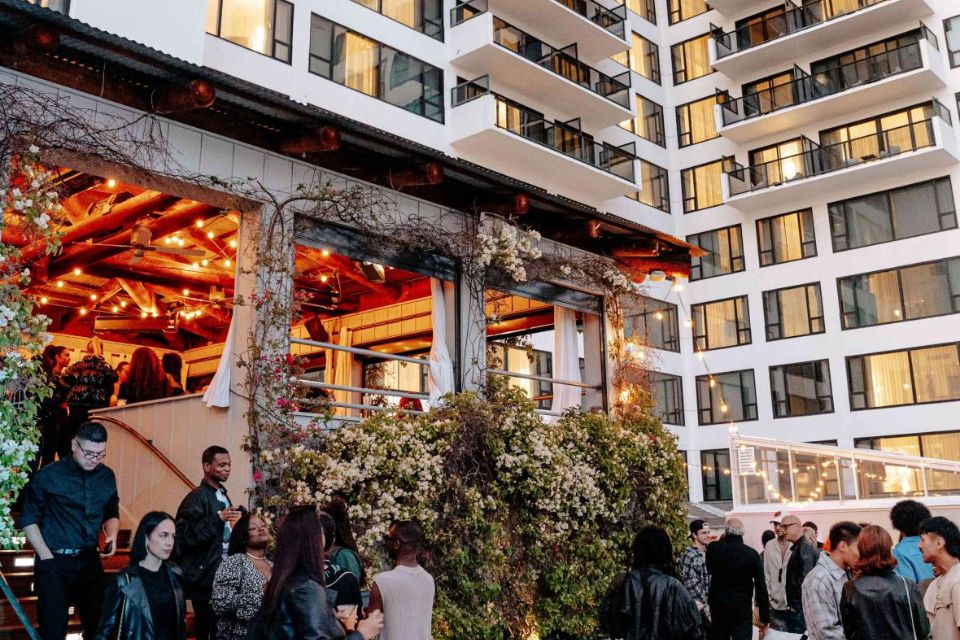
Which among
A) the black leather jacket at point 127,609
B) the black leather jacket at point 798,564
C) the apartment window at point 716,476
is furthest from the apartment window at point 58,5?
the apartment window at point 716,476

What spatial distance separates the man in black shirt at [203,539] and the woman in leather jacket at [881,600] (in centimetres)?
477

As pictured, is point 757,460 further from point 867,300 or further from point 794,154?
point 794,154

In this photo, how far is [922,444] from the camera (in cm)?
2745

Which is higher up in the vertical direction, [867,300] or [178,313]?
[867,300]

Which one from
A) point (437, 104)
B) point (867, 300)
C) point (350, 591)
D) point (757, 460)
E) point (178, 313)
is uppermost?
point (437, 104)

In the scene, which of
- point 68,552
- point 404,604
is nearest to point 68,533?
point 68,552

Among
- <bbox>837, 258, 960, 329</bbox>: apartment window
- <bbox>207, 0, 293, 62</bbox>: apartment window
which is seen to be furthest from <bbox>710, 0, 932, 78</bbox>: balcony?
<bbox>207, 0, 293, 62</bbox>: apartment window

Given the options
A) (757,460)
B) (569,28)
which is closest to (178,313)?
(757,460)

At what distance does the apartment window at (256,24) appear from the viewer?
1914 centimetres

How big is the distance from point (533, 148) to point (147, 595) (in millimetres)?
21210

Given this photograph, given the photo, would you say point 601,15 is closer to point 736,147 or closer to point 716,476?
point 736,147

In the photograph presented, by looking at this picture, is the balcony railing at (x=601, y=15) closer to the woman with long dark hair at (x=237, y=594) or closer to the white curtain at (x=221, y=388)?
the white curtain at (x=221, y=388)

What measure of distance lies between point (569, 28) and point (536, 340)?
10423mm

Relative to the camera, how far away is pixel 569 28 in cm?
2812
